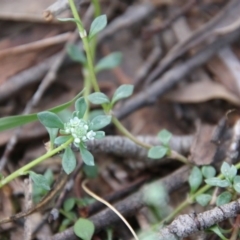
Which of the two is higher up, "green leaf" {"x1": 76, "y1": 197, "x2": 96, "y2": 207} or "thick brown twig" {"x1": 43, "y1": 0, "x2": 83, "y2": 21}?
"thick brown twig" {"x1": 43, "y1": 0, "x2": 83, "y2": 21}

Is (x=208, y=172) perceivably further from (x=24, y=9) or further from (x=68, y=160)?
(x=24, y=9)

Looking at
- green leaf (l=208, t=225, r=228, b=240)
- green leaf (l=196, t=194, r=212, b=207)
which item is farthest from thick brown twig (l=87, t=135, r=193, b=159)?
green leaf (l=208, t=225, r=228, b=240)

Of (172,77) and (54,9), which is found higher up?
(54,9)

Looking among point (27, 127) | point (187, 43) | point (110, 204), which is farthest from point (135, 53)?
point (110, 204)

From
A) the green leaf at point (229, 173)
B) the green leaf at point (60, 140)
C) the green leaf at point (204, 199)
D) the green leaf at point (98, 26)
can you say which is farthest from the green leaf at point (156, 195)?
the green leaf at point (98, 26)

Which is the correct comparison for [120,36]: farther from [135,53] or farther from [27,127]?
[27,127]

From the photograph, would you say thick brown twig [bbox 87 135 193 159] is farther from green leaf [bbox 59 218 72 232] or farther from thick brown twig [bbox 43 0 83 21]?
thick brown twig [bbox 43 0 83 21]

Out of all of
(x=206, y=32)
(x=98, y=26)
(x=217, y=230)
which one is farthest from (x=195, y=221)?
(x=206, y=32)

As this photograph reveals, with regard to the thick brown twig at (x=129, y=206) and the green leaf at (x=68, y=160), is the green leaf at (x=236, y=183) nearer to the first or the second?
the thick brown twig at (x=129, y=206)
